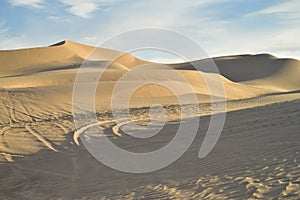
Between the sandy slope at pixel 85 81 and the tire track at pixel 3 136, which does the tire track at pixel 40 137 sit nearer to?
the sandy slope at pixel 85 81

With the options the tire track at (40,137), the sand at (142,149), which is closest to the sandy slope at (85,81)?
the tire track at (40,137)

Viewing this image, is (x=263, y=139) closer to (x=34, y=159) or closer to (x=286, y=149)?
(x=286, y=149)

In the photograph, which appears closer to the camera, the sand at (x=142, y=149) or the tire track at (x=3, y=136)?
the sand at (x=142, y=149)

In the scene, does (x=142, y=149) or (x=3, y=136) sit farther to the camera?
(x=3, y=136)

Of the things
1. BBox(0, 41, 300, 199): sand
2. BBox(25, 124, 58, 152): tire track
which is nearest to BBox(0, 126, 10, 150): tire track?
BBox(0, 41, 300, 199): sand

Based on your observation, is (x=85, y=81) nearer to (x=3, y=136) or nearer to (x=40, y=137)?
(x=3, y=136)

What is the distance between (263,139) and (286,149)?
51.1 inches

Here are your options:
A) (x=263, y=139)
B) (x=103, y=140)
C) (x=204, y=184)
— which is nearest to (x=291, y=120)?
(x=263, y=139)

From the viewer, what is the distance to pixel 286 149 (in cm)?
708

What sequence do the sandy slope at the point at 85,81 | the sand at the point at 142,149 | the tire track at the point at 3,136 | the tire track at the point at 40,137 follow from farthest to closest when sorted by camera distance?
the sandy slope at the point at 85,81 → the tire track at the point at 3,136 → the tire track at the point at 40,137 → the sand at the point at 142,149

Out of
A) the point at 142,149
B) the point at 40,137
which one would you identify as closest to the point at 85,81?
the point at 40,137

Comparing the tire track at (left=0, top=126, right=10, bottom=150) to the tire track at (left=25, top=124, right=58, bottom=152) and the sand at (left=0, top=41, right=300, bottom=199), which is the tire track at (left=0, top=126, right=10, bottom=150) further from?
the tire track at (left=25, top=124, right=58, bottom=152)

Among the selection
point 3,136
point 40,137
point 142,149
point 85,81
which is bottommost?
point 142,149

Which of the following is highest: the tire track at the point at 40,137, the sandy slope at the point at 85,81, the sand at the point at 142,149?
the sandy slope at the point at 85,81
